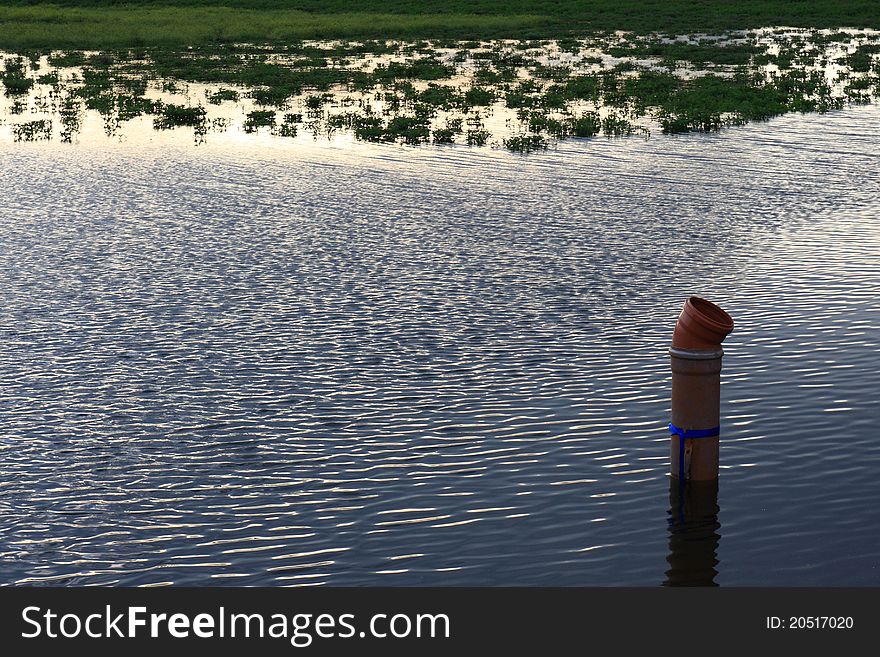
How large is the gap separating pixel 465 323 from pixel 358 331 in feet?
5.90

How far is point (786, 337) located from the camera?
20.2m

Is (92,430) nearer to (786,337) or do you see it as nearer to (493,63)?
(786,337)

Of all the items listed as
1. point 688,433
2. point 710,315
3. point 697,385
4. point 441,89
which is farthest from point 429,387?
point 441,89

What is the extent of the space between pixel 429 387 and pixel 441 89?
145 feet

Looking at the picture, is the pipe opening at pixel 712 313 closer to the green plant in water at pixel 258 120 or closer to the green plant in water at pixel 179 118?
the green plant in water at pixel 258 120

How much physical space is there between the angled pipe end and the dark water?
190 cm

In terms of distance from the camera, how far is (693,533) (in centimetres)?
1329

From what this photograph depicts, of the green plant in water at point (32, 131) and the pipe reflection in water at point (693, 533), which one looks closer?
the pipe reflection in water at point (693, 533)

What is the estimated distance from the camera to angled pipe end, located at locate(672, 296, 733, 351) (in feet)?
42.4

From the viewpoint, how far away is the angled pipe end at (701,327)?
12.9 metres

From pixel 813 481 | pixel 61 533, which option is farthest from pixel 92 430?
pixel 813 481

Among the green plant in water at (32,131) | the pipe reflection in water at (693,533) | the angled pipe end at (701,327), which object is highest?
the angled pipe end at (701,327)

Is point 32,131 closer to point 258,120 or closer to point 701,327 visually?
point 258,120

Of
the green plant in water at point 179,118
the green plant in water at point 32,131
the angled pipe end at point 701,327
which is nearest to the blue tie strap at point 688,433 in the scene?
the angled pipe end at point 701,327
